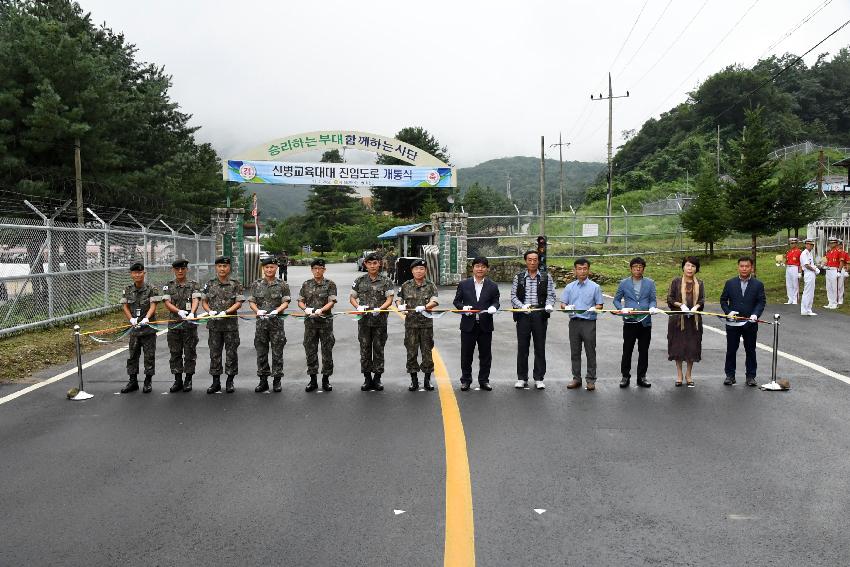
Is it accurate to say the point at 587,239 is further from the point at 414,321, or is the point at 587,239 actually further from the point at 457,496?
the point at 457,496

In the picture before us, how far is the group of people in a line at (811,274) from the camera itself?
48.1 ft

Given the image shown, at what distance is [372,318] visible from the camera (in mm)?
7863

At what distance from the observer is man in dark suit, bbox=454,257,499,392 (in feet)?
25.3

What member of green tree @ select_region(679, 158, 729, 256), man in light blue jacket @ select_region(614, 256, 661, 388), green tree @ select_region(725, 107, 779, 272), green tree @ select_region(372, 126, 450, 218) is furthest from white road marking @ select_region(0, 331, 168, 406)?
green tree @ select_region(372, 126, 450, 218)

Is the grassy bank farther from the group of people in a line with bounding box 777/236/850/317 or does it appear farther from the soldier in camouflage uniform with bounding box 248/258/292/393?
the group of people in a line with bounding box 777/236/850/317

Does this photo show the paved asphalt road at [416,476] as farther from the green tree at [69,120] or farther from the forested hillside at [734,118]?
the forested hillside at [734,118]

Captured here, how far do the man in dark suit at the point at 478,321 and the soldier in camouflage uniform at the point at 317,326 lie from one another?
156cm

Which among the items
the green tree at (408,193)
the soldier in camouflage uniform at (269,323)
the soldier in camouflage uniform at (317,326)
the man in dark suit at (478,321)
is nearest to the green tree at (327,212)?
the green tree at (408,193)

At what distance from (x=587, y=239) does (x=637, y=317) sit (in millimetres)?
26875

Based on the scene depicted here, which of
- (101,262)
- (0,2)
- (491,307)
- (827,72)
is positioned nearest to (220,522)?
(491,307)

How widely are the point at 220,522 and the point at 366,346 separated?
3.92 m

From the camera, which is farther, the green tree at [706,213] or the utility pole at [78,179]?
the green tree at [706,213]

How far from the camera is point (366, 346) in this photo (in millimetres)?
7754

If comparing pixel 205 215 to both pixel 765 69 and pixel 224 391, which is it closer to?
pixel 224 391
